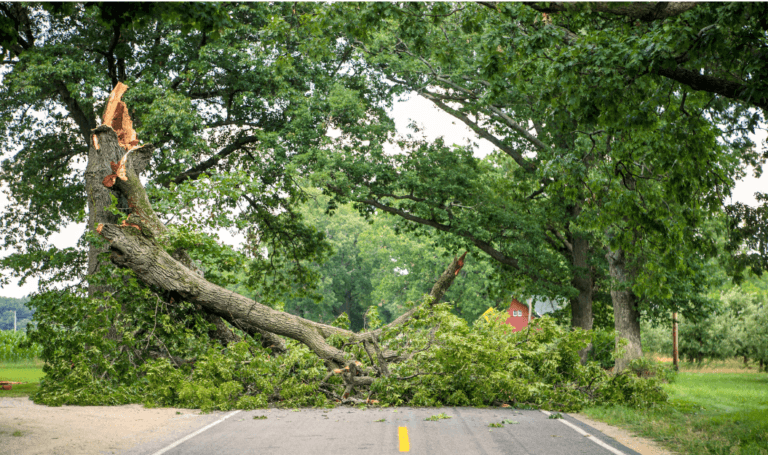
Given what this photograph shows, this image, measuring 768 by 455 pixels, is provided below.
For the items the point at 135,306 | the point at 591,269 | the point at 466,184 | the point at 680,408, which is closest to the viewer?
the point at 680,408

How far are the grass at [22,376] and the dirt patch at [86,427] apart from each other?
2.93 m

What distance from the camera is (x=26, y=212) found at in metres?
21.7

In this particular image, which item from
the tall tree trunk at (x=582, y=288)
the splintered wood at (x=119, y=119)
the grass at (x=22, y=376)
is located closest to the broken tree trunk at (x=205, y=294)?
the splintered wood at (x=119, y=119)

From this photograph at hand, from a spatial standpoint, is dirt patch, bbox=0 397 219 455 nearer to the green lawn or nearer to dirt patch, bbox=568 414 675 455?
dirt patch, bbox=568 414 675 455

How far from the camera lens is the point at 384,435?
8.01 metres

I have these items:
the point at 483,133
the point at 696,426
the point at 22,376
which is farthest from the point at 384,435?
the point at 22,376

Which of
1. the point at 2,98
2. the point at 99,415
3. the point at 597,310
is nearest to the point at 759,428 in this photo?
the point at 99,415

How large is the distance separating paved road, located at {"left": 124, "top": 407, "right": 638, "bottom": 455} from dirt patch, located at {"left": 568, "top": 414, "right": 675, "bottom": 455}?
6.6 inches

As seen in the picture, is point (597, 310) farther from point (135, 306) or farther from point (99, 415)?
point (99, 415)

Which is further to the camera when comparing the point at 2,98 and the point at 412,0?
the point at 2,98

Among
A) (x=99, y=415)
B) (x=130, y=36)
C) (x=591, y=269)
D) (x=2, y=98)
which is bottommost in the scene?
(x=99, y=415)

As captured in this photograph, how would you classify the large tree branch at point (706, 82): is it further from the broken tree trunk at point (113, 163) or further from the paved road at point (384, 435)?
the broken tree trunk at point (113, 163)

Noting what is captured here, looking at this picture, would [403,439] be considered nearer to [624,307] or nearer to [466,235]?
[466,235]

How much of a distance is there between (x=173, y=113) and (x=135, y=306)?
524 cm
